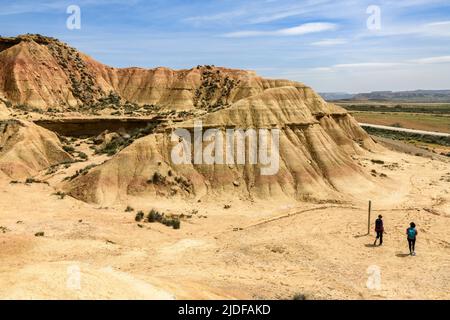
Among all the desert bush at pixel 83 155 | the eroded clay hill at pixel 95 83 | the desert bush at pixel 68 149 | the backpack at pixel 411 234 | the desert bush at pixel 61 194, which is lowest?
the desert bush at pixel 61 194

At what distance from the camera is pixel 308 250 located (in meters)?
18.0

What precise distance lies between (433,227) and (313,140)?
1150 centimetres

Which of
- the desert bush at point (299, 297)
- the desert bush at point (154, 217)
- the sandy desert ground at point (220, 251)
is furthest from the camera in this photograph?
the desert bush at point (154, 217)

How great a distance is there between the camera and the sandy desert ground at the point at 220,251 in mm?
11773

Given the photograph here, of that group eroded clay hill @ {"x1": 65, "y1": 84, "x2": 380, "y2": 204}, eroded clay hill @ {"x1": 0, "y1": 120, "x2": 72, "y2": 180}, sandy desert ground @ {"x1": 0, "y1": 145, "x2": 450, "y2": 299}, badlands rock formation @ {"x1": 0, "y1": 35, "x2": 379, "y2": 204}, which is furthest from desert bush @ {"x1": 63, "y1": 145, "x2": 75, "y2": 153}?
eroded clay hill @ {"x1": 65, "y1": 84, "x2": 380, "y2": 204}

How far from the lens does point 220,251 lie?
18.2 metres

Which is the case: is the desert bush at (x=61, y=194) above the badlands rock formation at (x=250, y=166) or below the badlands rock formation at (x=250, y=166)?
below

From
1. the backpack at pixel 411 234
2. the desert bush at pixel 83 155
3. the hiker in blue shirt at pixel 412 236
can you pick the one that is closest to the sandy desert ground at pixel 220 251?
the hiker in blue shirt at pixel 412 236

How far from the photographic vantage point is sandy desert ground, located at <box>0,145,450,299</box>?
1177cm

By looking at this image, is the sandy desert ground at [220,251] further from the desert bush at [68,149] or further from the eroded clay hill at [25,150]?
the desert bush at [68,149]

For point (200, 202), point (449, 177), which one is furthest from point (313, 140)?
point (449, 177)

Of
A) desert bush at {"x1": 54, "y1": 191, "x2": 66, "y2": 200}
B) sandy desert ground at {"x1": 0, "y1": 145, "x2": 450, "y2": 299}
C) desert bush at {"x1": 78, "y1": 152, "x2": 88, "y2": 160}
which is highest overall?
desert bush at {"x1": 78, "y1": 152, "x2": 88, "y2": 160}

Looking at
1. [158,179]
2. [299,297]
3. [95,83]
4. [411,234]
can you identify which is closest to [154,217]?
[158,179]

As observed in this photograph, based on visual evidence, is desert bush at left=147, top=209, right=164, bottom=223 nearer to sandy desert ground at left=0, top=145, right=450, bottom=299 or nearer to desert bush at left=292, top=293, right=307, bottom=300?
sandy desert ground at left=0, top=145, right=450, bottom=299
